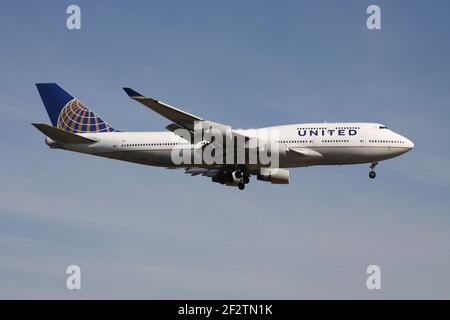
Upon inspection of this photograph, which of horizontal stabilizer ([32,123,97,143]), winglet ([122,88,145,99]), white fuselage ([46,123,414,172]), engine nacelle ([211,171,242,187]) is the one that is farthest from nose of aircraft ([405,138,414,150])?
horizontal stabilizer ([32,123,97,143])

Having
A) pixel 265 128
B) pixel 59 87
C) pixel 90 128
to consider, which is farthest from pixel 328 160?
pixel 59 87

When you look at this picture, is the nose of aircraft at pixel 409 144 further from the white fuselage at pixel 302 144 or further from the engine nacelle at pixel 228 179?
the engine nacelle at pixel 228 179

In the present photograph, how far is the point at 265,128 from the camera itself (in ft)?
202

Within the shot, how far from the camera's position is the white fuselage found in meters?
59.2

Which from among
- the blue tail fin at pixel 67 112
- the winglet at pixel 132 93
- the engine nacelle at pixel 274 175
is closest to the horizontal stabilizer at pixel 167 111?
the winglet at pixel 132 93

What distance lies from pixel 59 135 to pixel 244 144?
15.7m

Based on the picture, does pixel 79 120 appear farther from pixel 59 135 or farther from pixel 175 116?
pixel 175 116

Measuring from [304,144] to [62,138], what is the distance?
799 inches

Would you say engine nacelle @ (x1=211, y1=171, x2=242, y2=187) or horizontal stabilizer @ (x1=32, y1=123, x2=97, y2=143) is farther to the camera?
engine nacelle @ (x1=211, y1=171, x2=242, y2=187)

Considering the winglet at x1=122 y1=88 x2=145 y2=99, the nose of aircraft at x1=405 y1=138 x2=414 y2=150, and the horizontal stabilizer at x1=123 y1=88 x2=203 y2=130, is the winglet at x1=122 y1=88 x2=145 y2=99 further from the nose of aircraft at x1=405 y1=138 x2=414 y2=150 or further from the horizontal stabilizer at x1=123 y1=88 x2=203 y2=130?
the nose of aircraft at x1=405 y1=138 x2=414 y2=150

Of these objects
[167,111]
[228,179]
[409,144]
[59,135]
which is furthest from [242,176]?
[59,135]

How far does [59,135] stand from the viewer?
200ft

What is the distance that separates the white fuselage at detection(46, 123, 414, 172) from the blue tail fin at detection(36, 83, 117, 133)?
203cm

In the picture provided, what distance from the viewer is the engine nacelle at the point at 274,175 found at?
6369 centimetres
